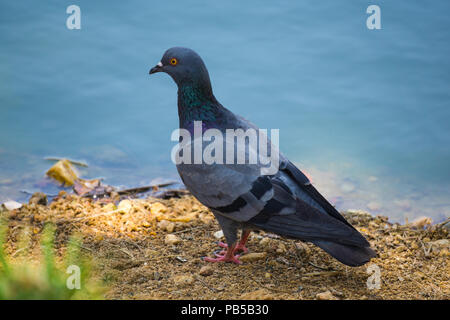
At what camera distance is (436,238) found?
5.27 m

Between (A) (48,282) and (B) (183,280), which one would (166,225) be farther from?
(A) (48,282)

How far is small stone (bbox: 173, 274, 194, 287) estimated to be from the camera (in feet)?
13.6

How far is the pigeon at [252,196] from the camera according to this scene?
13.6 feet

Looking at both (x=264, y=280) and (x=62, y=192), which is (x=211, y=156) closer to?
(x=264, y=280)

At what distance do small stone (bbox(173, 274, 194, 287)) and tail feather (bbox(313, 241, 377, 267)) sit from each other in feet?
3.41

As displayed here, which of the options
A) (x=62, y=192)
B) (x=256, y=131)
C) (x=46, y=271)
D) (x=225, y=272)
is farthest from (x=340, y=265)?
(x=62, y=192)

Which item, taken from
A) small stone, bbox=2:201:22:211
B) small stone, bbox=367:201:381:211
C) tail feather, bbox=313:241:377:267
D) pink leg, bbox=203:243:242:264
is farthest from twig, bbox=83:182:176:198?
tail feather, bbox=313:241:377:267

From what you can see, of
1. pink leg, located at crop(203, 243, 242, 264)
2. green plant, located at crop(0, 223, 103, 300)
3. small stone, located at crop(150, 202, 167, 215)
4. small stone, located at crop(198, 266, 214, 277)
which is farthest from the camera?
small stone, located at crop(150, 202, 167, 215)

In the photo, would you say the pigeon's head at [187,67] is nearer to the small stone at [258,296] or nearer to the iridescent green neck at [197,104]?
the iridescent green neck at [197,104]

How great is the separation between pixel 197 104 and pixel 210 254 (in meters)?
1.35

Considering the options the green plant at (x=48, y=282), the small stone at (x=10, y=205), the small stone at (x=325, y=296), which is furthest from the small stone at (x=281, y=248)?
the small stone at (x=10, y=205)

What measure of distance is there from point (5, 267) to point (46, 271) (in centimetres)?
29

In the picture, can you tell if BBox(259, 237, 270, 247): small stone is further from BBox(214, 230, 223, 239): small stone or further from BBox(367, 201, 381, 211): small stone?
BBox(367, 201, 381, 211): small stone
